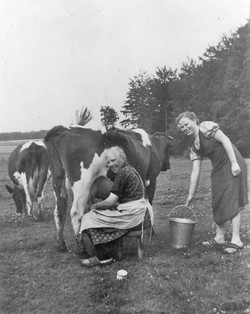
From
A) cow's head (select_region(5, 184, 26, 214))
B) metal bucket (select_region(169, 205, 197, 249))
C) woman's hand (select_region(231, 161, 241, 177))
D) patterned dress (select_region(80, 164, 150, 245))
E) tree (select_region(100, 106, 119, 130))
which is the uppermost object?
tree (select_region(100, 106, 119, 130))

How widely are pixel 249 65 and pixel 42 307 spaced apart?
96.4ft

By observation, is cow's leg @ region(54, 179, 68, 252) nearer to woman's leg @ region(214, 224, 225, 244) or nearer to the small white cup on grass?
the small white cup on grass

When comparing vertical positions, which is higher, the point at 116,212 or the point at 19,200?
Answer: the point at 116,212

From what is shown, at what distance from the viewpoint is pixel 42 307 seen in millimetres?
3936

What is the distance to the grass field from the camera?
3885mm

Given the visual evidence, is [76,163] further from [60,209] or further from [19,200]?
[19,200]

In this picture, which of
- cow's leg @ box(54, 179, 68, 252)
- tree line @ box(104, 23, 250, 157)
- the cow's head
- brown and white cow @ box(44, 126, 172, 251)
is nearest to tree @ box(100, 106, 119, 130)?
brown and white cow @ box(44, 126, 172, 251)

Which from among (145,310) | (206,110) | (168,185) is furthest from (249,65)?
(145,310)

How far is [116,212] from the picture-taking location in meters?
5.16

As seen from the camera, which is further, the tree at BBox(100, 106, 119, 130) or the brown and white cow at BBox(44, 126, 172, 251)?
the tree at BBox(100, 106, 119, 130)

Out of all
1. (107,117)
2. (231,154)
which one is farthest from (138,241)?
(107,117)

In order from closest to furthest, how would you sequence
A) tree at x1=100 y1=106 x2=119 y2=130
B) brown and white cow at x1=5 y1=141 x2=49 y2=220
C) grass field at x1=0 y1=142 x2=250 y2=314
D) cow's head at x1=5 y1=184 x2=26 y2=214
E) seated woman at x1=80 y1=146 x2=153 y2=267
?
grass field at x1=0 y1=142 x2=250 y2=314 < seated woman at x1=80 y1=146 x2=153 y2=267 < tree at x1=100 y1=106 x2=119 y2=130 < brown and white cow at x1=5 y1=141 x2=49 y2=220 < cow's head at x1=5 y1=184 x2=26 y2=214

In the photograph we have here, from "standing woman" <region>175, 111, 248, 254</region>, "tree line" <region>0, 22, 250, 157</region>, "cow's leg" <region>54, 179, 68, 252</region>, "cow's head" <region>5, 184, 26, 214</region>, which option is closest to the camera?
"standing woman" <region>175, 111, 248, 254</region>

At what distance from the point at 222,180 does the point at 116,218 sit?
6.48 ft
